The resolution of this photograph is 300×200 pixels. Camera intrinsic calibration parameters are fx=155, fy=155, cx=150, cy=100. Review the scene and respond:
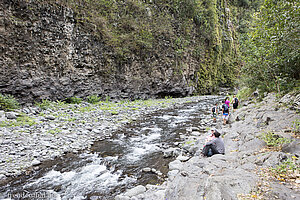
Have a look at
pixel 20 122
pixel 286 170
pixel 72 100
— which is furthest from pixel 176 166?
pixel 72 100

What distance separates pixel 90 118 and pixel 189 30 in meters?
29.6

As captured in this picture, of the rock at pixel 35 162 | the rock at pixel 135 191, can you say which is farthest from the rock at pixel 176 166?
the rock at pixel 35 162

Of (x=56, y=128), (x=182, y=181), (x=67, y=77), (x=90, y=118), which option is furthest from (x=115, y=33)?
(x=182, y=181)

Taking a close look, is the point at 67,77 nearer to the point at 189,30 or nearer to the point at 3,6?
the point at 3,6

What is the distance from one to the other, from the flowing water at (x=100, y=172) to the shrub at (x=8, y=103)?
7.95 metres

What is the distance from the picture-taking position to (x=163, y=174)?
576 cm

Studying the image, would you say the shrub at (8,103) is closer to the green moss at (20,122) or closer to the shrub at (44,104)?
the shrub at (44,104)

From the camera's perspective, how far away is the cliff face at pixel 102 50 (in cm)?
1312

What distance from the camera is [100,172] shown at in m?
5.99

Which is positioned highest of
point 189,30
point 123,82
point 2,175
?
point 189,30

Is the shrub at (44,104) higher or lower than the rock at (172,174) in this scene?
higher

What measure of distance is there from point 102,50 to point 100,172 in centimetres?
1689

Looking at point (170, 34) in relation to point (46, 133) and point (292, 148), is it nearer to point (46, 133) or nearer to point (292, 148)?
point (46, 133)

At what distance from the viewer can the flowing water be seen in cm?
488
